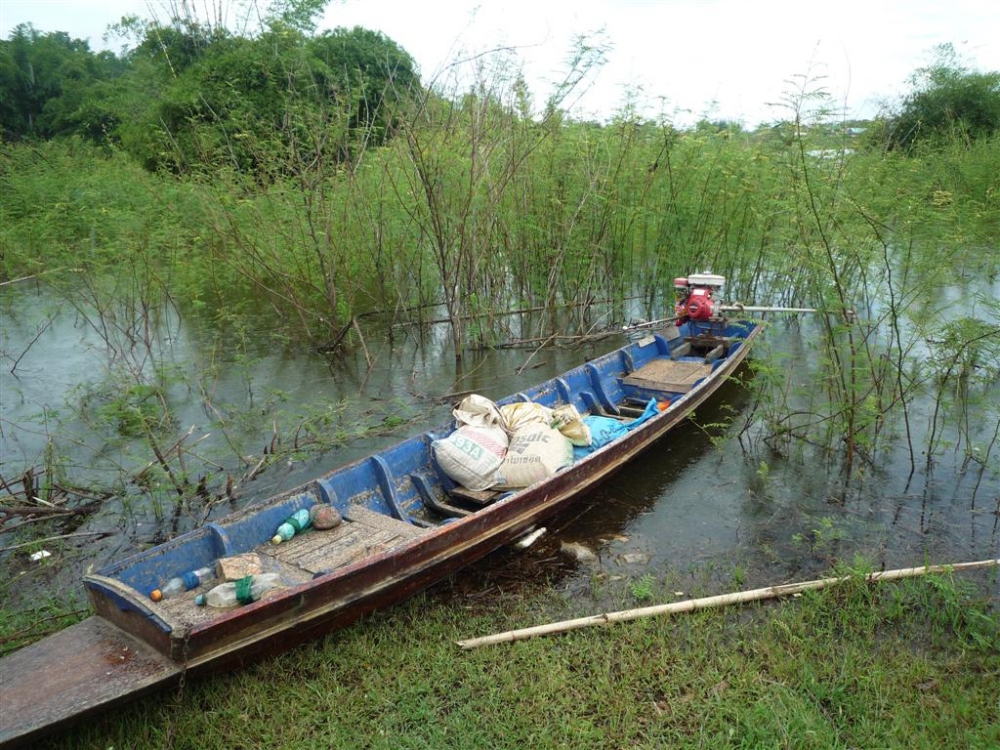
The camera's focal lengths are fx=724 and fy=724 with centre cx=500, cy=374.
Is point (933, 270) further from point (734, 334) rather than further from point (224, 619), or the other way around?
point (224, 619)

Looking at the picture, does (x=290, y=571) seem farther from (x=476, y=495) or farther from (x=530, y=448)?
(x=530, y=448)

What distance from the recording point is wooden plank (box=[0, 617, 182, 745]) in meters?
3.14

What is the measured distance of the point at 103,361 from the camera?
9.53 meters

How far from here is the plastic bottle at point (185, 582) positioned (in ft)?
13.3

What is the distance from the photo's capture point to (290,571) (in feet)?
14.1

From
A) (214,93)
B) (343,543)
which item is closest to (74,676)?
(343,543)

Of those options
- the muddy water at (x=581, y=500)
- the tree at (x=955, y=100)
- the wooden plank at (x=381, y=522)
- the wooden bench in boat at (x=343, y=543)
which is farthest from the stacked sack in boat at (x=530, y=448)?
the tree at (x=955, y=100)

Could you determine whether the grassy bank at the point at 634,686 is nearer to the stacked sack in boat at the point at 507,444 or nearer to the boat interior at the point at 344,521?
the boat interior at the point at 344,521

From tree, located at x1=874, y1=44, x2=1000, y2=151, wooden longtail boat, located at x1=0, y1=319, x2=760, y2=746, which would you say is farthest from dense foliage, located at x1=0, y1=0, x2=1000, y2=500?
tree, located at x1=874, y1=44, x2=1000, y2=151

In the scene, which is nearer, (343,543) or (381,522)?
(343,543)

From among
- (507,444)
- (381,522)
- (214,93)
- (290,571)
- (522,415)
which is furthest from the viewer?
(214,93)

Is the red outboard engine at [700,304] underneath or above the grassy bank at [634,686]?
above

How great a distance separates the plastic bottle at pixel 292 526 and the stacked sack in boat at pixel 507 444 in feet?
3.79

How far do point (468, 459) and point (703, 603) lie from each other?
200 cm
